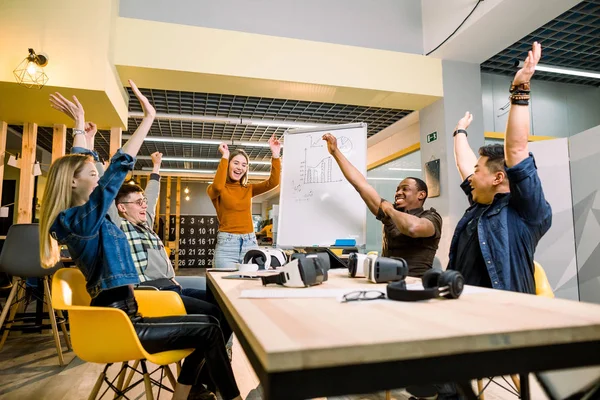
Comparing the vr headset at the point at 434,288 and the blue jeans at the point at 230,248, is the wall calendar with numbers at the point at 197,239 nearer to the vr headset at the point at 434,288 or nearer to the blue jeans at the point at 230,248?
the blue jeans at the point at 230,248

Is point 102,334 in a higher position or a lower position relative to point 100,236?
lower

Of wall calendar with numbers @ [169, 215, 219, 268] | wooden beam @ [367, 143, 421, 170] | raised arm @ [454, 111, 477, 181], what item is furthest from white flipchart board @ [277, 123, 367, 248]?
wall calendar with numbers @ [169, 215, 219, 268]

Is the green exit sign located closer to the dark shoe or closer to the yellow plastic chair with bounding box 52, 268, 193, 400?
the dark shoe

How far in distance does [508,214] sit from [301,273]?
0.99m

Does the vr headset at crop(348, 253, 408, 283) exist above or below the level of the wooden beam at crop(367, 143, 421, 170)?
below

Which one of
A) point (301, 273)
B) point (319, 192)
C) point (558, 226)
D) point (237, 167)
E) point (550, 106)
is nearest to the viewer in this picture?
point (301, 273)

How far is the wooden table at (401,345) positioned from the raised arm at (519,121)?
2.48 feet

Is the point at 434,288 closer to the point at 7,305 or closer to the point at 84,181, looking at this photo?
the point at 84,181

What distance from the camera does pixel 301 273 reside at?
1.14 m

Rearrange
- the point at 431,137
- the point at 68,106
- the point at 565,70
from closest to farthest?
the point at 68,106 < the point at 431,137 < the point at 565,70

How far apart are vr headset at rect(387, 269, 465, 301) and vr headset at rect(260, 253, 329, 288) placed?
11.5 inches

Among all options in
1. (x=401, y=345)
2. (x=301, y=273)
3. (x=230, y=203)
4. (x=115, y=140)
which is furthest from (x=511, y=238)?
(x=115, y=140)

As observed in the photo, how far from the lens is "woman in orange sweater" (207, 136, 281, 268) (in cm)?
292

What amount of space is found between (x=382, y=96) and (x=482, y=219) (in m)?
3.84
